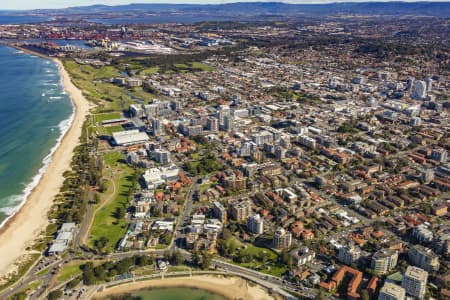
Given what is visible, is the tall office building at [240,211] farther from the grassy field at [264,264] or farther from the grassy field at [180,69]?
A: the grassy field at [180,69]

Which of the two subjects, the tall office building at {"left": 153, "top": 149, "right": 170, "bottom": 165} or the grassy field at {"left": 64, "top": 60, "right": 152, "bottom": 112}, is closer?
the tall office building at {"left": 153, "top": 149, "right": 170, "bottom": 165}

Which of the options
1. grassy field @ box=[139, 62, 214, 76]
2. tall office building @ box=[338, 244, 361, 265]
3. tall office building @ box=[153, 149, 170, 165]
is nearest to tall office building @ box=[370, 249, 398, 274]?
tall office building @ box=[338, 244, 361, 265]

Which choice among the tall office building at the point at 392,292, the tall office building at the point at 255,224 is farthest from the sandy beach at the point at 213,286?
the tall office building at the point at 392,292

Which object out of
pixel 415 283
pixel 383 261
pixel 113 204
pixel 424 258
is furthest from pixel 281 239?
pixel 113 204

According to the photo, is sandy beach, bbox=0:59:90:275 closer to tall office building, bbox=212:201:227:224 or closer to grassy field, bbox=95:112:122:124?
grassy field, bbox=95:112:122:124

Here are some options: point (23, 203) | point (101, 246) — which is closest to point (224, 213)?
point (101, 246)

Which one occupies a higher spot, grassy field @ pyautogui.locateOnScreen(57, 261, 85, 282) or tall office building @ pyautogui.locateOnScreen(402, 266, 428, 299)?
tall office building @ pyautogui.locateOnScreen(402, 266, 428, 299)

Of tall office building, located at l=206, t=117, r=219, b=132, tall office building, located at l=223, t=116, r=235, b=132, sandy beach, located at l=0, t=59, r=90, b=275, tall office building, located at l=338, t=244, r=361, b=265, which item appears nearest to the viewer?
tall office building, located at l=338, t=244, r=361, b=265
